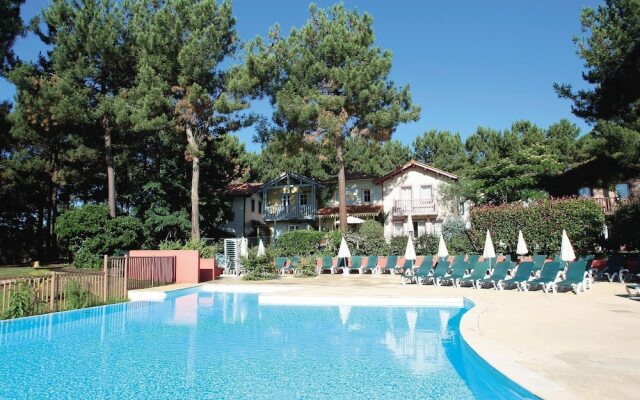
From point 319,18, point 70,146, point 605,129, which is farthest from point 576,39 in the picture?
point 70,146

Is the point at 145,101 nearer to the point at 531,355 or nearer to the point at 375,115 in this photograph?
the point at 375,115

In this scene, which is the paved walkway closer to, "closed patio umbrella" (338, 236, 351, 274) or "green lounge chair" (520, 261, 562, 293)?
"green lounge chair" (520, 261, 562, 293)

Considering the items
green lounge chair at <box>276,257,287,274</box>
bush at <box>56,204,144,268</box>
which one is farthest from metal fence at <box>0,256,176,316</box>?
green lounge chair at <box>276,257,287,274</box>

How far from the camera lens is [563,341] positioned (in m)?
7.20

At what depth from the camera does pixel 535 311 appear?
411 inches

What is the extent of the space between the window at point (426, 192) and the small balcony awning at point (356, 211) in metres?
3.54

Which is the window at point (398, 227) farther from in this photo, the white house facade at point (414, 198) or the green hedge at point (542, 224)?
the green hedge at point (542, 224)

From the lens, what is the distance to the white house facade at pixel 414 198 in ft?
117

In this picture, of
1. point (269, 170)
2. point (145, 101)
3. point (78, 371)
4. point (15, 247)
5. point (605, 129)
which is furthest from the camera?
point (269, 170)

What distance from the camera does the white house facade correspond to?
35.5 meters

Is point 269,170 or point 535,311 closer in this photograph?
point 535,311

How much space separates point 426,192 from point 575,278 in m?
22.7

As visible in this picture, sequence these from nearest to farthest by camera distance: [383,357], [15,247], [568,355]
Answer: [568,355]
[383,357]
[15,247]

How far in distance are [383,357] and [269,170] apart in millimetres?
42500
